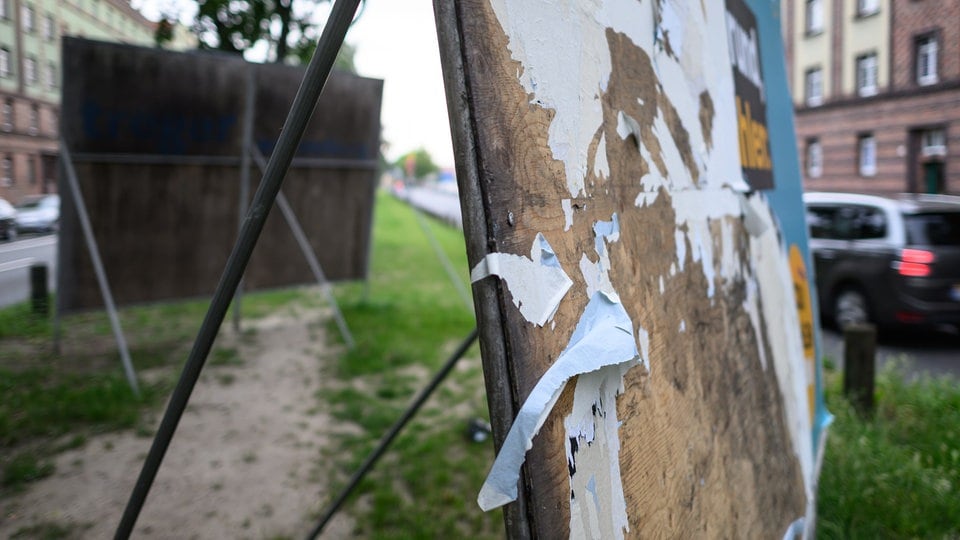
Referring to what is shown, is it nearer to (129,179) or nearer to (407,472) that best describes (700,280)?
(407,472)

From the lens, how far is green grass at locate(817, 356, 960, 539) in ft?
9.11

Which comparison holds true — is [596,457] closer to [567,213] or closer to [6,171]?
[567,213]

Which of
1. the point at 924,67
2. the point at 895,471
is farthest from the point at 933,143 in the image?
the point at 895,471

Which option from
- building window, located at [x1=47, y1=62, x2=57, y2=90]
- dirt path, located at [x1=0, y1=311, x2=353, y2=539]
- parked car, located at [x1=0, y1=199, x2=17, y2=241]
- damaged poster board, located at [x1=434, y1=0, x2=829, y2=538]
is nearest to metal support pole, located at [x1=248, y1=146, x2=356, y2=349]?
dirt path, located at [x1=0, y1=311, x2=353, y2=539]

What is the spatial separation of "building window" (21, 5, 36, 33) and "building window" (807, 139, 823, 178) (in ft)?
75.7

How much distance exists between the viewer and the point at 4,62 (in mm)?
2428

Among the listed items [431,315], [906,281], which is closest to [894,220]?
[906,281]

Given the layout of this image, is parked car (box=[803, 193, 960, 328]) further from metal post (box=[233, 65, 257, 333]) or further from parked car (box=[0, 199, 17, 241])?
parked car (box=[0, 199, 17, 241])

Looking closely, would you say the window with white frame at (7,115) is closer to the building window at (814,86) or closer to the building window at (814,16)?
the building window at (814,16)

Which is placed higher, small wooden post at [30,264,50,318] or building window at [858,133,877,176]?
building window at [858,133,877,176]

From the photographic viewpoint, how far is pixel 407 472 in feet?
11.6

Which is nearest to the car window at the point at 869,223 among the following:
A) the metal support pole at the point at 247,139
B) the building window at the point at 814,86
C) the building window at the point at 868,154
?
the metal support pole at the point at 247,139

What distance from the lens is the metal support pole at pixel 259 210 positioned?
3.50ft

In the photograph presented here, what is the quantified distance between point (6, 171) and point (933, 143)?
66.5 feet
